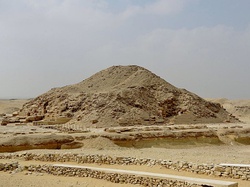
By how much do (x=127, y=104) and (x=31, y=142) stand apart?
18870 mm

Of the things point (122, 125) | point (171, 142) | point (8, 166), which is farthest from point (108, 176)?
point (122, 125)

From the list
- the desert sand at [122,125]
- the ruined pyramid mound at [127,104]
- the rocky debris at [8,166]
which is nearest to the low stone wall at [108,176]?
the desert sand at [122,125]

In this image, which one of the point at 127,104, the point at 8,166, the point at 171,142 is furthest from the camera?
the point at 127,104

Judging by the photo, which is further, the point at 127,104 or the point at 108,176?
the point at 127,104

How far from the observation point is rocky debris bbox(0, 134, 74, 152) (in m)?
23.5

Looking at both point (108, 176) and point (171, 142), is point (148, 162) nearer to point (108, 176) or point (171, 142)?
point (108, 176)

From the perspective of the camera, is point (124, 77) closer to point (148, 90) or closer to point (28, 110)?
point (148, 90)

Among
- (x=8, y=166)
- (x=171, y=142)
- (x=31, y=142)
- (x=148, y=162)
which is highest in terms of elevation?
(x=31, y=142)

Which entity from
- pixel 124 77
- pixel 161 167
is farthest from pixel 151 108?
pixel 161 167

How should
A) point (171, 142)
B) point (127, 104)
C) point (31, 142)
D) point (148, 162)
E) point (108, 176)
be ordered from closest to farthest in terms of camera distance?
point (108, 176), point (148, 162), point (31, 142), point (171, 142), point (127, 104)

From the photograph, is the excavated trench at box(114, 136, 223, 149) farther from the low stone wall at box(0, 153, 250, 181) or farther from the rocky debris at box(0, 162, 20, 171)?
the rocky debris at box(0, 162, 20, 171)

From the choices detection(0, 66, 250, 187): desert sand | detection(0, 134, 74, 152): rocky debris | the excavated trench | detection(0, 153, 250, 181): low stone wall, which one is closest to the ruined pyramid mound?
detection(0, 66, 250, 187): desert sand

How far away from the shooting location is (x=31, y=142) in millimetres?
24172

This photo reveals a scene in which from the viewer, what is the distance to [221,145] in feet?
107
